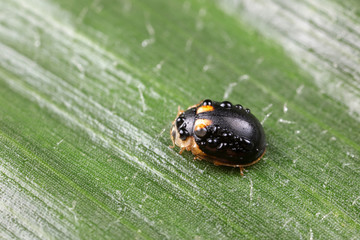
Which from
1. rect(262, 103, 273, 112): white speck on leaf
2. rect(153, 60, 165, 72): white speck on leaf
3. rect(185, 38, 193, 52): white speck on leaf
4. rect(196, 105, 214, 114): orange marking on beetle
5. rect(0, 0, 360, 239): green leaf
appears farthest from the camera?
→ rect(185, 38, 193, 52): white speck on leaf

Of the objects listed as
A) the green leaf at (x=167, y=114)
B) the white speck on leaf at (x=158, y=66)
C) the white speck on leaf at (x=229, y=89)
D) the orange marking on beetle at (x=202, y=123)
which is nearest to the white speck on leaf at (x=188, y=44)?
the green leaf at (x=167, y=114)

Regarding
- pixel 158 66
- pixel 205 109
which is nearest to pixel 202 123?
pixel 205 109

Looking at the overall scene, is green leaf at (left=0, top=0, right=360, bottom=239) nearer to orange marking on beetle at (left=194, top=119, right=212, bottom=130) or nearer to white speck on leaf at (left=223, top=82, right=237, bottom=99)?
white speck on leaf at (left=223, top=82, right=237, bottom=99)

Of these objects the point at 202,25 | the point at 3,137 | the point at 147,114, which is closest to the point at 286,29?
the point at 202,25

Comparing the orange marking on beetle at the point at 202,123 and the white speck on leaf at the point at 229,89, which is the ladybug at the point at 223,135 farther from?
the white speck on leaf at the point at 229,89

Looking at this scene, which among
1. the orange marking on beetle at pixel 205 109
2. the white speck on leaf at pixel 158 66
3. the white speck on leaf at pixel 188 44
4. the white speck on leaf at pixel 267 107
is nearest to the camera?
the orange marking on beetle at pixel 205 109

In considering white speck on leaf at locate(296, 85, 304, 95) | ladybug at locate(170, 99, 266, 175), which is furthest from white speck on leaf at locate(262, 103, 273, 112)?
ladybug at locate(170, 99, 266, 175)
